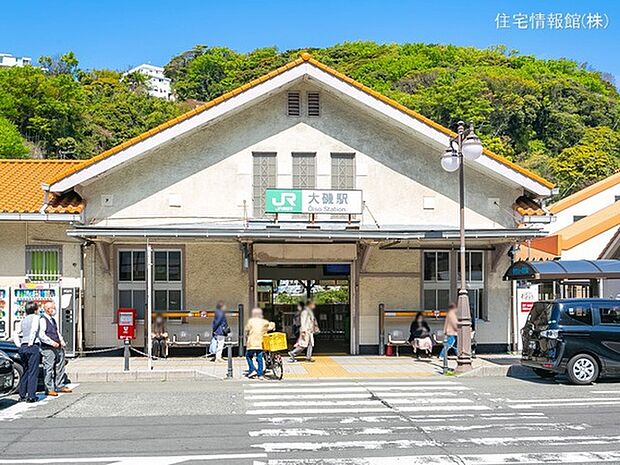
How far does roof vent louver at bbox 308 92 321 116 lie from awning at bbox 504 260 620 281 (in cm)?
711

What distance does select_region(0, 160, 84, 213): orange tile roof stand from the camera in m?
19.3

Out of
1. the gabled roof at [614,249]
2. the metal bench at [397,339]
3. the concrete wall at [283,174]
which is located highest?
the concrete wall at [283,174]

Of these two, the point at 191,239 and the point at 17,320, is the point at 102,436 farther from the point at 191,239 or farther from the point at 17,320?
the point at 17,320

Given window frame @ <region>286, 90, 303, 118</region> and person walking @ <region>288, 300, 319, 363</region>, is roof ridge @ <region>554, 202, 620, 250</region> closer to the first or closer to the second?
window frame @ <region>286, 90, 303, 118</region>

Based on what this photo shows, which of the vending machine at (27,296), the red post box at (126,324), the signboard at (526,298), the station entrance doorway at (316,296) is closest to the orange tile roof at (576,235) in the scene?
the signboard at (526,298)

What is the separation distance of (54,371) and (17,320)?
5.28 m

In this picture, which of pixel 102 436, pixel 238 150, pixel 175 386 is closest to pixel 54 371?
pixel 175 386

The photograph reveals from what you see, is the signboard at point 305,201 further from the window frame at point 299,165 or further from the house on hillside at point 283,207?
the window frame at point 299,165

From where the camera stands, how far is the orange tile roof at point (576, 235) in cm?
2952

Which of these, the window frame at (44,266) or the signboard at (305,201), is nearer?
the signboard at (305,201)

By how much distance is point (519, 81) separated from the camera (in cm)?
9181

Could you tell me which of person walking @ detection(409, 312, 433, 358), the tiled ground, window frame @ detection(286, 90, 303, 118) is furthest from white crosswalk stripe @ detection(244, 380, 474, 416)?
window frame @ detection(286, 90, 303, 118)

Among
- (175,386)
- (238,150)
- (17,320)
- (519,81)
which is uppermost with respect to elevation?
(519,81)

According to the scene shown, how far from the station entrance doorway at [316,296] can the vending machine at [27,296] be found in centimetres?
577
